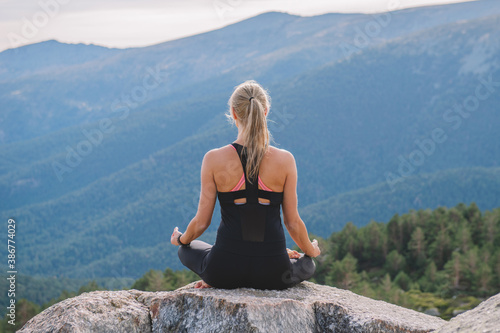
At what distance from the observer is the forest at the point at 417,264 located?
880 inches

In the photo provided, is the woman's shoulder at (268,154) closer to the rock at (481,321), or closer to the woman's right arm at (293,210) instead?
the woman's right arm at (293,210)

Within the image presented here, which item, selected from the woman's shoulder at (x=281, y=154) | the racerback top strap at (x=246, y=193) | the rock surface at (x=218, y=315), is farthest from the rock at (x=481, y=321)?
the woman's shoulder at (x=281, y=154)

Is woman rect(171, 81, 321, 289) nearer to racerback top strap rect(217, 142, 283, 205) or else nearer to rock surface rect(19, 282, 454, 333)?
racerback top strap rect(217, 142, 283, 205)

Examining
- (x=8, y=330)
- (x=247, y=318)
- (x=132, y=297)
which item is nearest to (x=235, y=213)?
(x=247, y=318)

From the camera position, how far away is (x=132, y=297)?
5.91 m

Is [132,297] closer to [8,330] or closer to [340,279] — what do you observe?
[8,330]

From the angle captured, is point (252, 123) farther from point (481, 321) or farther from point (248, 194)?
point (481, 321)

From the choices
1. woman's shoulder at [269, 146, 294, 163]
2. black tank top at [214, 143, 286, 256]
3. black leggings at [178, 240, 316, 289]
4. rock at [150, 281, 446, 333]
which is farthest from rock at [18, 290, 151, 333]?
woman's shoulder at [269, 146, 294, 163]

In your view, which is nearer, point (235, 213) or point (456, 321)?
point (456, 321)

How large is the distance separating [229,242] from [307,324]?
1182 mm

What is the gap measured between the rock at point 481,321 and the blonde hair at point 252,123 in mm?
2433

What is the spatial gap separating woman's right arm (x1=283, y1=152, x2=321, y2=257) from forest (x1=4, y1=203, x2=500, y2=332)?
15994 mm

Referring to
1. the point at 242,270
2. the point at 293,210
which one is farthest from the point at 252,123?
the point at 242,270

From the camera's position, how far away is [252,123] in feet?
18.3
